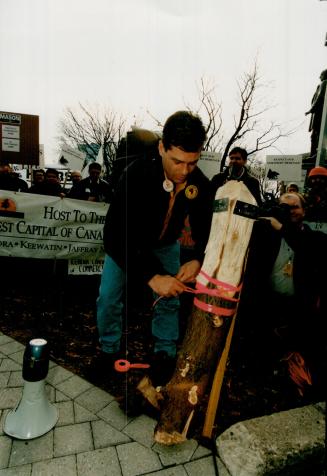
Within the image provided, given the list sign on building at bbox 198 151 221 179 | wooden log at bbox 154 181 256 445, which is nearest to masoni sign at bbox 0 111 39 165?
sign on building at bbox 198 151 221 179

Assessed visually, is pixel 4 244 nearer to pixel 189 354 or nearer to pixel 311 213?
pixel 189 354

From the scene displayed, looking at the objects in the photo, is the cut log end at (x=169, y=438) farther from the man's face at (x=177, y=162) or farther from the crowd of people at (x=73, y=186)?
the crowd of people at (x=73, y=186)

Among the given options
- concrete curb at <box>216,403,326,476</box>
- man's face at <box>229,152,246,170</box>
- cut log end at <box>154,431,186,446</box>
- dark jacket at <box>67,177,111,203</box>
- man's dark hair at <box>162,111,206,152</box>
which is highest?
man's face at <box>229,152,246,170</box>

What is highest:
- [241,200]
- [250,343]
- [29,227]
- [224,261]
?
[241,200]

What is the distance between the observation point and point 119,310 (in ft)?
9.21

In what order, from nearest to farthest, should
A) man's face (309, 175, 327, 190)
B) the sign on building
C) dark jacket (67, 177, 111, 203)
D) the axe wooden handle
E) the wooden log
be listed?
the wooden log
the axe wooden handle
man's face (309, 175, 327, 190)
dark jacket (67, 177, 111, 203)
the sign on building

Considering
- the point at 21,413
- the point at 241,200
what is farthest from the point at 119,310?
the point at 241,200

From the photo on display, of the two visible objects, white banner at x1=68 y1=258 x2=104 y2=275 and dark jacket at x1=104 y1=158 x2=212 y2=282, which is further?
white banner at x1=68 y1=258 x2=104 y2=275

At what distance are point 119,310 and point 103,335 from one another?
26cm

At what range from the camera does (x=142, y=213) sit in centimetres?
242

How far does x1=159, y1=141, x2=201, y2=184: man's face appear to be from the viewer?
7.20ft

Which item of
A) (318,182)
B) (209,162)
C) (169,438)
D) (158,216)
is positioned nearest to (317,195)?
(318,182)

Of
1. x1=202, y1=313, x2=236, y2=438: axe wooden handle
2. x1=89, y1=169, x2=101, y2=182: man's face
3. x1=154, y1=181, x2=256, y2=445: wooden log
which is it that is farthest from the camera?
x1=89, y1=169, x2=101, y2=182: man's face

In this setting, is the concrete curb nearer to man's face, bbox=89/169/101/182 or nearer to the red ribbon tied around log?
the red ribbon tied around log
